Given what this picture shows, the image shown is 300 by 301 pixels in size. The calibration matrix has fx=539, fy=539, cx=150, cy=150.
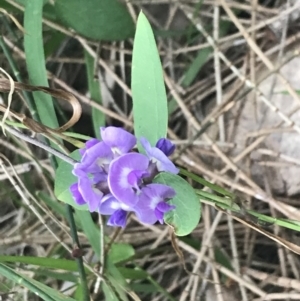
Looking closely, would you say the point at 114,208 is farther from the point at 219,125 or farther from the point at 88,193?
the point at 219,125

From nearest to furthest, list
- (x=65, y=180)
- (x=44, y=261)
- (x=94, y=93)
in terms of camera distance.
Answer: (x=65, y=180) → (x=44, y=261) → (x=94, y=93)

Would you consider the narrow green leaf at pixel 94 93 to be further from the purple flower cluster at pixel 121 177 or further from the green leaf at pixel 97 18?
the purple flower cluster at pixel 121 177

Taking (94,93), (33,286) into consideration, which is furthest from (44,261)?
(94,93)

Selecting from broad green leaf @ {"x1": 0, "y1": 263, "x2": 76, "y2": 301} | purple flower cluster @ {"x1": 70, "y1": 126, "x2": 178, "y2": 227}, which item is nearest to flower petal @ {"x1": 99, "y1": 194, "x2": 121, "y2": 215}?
purple flower cluster @ {"x1": 70, "y1": 126, "x2": 178, "y2": 227}

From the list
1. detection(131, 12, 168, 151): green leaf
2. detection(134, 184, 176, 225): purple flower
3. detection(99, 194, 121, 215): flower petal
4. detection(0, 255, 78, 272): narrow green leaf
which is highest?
detection(131, 12, 168, 151): green leaf

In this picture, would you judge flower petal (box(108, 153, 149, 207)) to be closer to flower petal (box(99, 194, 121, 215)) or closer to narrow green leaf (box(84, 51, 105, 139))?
flower petal (box(99, 194, 121, 215))

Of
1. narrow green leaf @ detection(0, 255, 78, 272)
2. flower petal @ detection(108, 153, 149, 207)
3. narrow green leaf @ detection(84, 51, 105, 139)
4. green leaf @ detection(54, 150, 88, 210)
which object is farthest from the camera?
narrow green leaf @ detection(84, 51, 105, 139)

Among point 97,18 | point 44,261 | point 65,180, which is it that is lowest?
point 44,261
